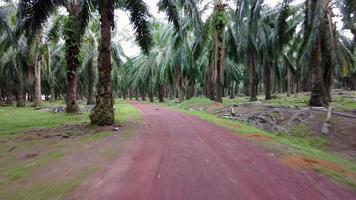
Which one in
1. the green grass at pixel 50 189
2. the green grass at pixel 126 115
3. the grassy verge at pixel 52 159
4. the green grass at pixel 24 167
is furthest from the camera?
the green grass at pixel 126 115

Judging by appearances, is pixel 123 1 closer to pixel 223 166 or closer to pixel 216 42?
pixel 216 42

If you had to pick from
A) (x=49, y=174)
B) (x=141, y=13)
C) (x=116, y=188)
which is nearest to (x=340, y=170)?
(x=116, y=188)

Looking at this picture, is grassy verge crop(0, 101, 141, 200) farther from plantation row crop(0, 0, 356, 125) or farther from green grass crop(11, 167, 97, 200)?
plantation row crop(0, 0, 356, 125)

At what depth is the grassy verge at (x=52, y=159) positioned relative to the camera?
6418mm

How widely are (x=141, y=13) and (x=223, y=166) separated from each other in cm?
1322

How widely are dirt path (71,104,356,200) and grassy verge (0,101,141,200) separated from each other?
447 mm

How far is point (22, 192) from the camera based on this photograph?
6223 mm

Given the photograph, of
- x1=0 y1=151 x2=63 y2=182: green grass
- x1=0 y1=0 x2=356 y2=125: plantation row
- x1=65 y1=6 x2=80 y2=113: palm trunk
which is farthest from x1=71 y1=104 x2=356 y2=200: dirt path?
x1=65 y1=6 x2=80 y2=113: palm trunk

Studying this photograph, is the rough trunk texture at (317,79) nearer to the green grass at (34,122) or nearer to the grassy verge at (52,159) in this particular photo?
the grassy verge at (52,159)

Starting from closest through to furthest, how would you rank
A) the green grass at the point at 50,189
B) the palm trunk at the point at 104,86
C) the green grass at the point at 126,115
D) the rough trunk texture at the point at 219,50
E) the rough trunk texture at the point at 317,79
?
the green grass at the point at 50,189
the palm trunk at the point at 104,86
the green grass at the point at 126,115
the rough trunk texture at the point at 317,79
the rough trunk texture at the point at 219,50

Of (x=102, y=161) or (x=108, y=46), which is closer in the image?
(x=102, y=161)

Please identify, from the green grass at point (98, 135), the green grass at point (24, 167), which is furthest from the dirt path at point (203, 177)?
the green grass at point (98, 135)

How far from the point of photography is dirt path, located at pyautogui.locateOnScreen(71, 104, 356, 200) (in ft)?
19.5

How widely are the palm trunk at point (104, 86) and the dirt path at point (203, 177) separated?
566 centimetres
